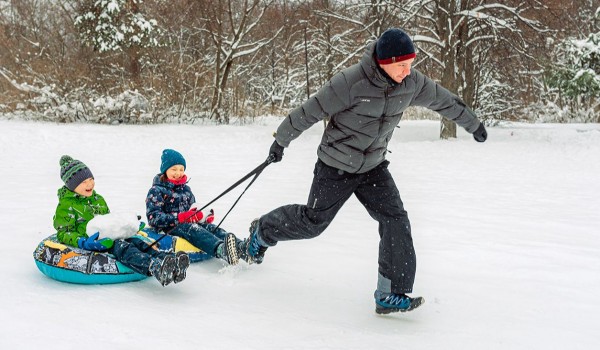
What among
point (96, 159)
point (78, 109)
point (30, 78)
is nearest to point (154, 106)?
point (78, 109)

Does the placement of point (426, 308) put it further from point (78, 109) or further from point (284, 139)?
point (78, 109)

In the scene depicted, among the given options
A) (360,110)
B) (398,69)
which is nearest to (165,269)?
(360,110)

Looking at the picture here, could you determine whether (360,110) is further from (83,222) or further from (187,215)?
(83,222)

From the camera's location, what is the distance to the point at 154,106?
1648 centimetres

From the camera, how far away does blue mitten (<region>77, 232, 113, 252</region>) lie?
11.8ft

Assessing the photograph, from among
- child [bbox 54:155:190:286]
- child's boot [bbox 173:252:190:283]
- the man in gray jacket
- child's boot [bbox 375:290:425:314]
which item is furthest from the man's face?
child [bbox 54:155:190:286]

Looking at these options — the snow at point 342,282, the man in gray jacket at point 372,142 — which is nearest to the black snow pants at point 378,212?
the man in gray jacket at point 372,142

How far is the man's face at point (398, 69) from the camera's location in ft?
10.0

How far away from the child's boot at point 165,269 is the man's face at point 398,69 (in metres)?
1.67

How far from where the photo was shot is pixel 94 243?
3617 millimetres

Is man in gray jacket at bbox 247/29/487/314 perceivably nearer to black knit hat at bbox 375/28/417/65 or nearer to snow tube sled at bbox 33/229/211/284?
black knit hat at bbox 375/28/417/65

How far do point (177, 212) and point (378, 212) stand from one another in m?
1.77

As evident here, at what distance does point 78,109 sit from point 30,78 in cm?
208

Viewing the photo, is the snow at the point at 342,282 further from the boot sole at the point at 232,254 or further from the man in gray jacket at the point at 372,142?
the man in gray jacket at the point at 372,142
